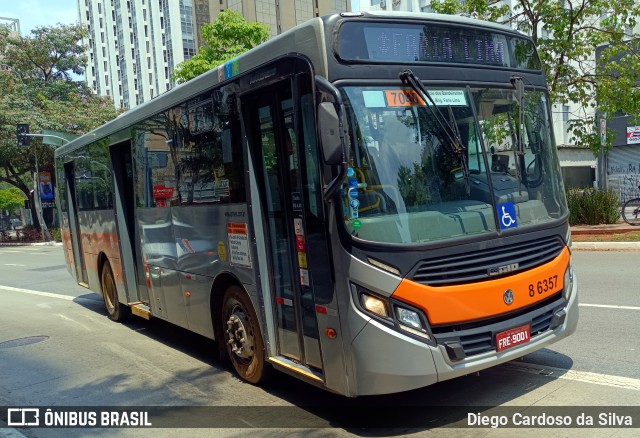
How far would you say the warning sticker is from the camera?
5444mm

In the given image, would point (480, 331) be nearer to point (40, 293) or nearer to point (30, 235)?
point (40, 293)

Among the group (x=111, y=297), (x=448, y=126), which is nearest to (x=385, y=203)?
(x=448, y=126)

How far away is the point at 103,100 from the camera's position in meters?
43.2

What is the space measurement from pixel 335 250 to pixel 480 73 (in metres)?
1.94

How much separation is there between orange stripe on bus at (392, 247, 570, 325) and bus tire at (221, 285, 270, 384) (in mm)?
1864

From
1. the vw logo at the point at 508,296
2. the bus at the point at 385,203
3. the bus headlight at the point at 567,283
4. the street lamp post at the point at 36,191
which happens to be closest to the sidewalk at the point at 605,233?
the bus headlight at the point at 567,283

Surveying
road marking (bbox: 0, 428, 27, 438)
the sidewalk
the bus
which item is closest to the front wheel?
the sidewalk

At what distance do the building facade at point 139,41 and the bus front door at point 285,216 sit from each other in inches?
2784

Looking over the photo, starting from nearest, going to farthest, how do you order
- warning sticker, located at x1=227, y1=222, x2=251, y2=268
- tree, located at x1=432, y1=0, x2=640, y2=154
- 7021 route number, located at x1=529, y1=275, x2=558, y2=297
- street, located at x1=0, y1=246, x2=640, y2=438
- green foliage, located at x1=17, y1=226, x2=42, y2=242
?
7021 route number, located at x1=529, y1=275, x2=558, y2=297, street, located at x1=0, y1=246, x2=640, y2=438, warning sticker, located at x1=227, y1=222, x2=251, y2=268, tree, located at x1=432, y1=0, x2=640, y2=154, green foliage, located at x1=17, y1=226, x2=42, y2=242

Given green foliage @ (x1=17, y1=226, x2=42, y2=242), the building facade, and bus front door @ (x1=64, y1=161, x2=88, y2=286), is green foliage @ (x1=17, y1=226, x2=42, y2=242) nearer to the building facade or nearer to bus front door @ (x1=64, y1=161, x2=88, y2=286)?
bus front door @ (x1=64, y1=161, x2=88, y2=286)

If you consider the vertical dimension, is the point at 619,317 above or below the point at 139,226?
below

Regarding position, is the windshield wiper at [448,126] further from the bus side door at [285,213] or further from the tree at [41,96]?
the tree at [41,96]

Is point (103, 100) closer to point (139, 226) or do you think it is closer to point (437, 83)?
point (139, 226)

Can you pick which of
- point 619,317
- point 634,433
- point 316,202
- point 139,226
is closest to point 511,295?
point 634,433
